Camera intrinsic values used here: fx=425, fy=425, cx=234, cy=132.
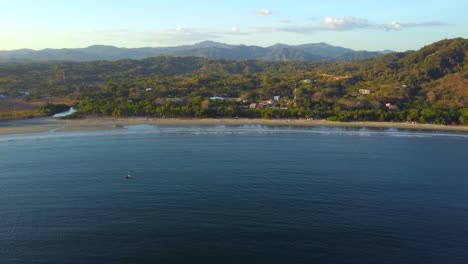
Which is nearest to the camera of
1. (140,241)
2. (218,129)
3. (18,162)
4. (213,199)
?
(140,241)

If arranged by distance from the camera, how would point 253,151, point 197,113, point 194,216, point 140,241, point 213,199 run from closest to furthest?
point 140,241, point 194,216, point 213,199, point 253,151, point 197,113

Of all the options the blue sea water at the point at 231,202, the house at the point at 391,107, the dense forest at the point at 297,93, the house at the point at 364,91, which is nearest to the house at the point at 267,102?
the dense forest at the point at 297,93

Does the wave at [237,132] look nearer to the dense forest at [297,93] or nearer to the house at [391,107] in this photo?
the dense forest at [297,93]

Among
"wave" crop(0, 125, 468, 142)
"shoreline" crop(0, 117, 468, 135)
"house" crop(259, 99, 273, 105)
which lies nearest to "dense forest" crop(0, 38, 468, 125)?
"house" crop(259, 99, 273, 105)

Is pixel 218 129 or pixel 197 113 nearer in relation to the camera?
pixel 218 129

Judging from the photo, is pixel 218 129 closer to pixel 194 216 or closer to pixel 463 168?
pixel 463 168

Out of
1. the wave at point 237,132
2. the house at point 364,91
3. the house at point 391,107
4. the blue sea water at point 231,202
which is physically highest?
the house at point 364,91

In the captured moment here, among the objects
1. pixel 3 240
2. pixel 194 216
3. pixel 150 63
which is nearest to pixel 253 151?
pixel 194 216
